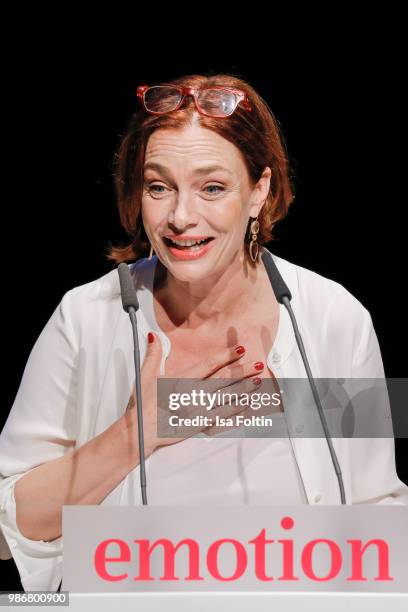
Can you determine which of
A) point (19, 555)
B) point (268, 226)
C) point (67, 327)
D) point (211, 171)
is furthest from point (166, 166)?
point (19, 555)

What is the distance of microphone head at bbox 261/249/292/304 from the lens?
204cm

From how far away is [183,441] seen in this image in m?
2.26

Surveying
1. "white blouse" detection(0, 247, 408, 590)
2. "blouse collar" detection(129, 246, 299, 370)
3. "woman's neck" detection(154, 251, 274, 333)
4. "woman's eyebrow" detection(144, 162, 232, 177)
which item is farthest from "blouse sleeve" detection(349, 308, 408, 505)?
"woman's eyebrow" detection(144, 162, 232, 177)

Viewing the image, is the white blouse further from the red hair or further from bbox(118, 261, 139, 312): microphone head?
bbox(118, 261, 139, 312): microphone head

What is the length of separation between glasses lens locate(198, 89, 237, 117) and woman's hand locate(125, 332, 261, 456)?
545 mm

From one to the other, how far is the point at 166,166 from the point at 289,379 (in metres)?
0.57

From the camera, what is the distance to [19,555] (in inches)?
89.5

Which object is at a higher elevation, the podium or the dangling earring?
the dangling earring

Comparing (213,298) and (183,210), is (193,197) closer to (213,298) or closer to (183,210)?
(183,210)

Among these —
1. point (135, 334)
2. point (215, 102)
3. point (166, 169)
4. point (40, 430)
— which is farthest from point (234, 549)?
point (215, 102)

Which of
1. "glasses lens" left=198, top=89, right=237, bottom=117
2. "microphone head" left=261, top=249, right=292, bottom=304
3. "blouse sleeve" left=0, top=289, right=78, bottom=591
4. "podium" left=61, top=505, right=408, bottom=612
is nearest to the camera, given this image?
"podium" left=61, top=505, right=408, bottom=612

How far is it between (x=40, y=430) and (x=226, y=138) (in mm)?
812

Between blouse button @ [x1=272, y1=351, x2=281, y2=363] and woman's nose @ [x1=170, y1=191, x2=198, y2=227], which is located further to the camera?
blouse button @ [x1=272, y1=351, x2=281, y2=363]

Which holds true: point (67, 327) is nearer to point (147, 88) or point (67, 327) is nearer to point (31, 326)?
point (31, 326)
